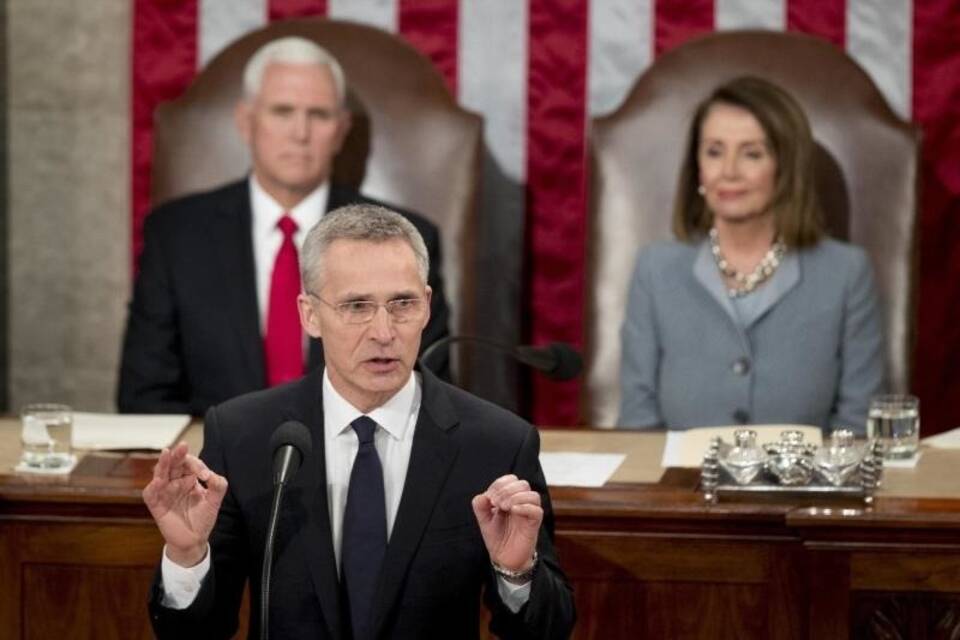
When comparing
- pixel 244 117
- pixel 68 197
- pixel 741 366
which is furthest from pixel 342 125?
pixel 741 366

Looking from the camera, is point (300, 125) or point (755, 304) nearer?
point (755, 304)

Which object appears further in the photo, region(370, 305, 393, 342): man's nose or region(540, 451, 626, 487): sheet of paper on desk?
region(540, 451, 626, 487): sheet of paper on desk

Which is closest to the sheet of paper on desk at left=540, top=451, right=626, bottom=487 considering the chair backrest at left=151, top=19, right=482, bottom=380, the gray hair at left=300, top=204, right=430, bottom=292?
Result: the gray hair at left=300, top=204, right=430, bottom=292

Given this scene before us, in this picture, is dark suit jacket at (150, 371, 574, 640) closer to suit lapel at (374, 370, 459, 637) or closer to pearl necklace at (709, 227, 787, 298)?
suit lapel at (374, 370, 459, 637)

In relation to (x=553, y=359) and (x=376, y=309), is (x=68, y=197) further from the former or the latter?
(x=376, y=309)

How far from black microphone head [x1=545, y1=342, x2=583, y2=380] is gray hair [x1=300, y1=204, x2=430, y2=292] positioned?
2.69 ft

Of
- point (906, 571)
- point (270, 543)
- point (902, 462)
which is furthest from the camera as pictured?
point (902, 462)

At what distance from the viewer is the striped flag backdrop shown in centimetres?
519

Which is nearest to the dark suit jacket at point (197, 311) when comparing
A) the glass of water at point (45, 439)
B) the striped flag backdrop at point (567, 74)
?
the striped flag backdrop at point (567, 74)

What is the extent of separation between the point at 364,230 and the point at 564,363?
0.91 meters

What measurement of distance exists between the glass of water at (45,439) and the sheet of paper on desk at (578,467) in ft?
2.85

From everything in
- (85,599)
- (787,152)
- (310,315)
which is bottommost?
(85,599)

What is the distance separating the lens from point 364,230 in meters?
2.72

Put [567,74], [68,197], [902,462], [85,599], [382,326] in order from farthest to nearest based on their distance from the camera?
1. [68,197]
2. [567,74]
3. [902,462]
4. [85,599]
5. [382,326]
